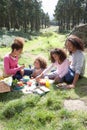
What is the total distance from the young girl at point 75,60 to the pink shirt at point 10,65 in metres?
1.56

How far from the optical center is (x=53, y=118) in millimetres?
5328

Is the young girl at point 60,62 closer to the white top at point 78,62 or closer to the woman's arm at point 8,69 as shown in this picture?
the white top at point 78,62

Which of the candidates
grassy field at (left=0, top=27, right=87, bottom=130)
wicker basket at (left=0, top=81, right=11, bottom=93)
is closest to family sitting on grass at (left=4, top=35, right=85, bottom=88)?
grassy field at (left=0, top=27, right=87, bottom=130)

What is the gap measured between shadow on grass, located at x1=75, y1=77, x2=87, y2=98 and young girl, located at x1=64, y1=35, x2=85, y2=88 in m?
0.19

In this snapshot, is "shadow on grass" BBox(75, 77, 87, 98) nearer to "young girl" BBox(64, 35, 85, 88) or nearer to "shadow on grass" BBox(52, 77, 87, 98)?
"shadow on grass" BBox(52, 77, 87, 98)

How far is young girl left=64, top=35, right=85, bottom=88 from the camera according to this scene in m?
7.80

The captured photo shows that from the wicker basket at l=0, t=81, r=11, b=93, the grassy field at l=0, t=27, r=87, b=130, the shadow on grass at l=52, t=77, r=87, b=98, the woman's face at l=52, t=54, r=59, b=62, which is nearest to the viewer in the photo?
the grassy field at l=0, t=27, r=87, b=130

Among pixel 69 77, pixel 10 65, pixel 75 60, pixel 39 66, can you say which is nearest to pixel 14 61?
pixel 10 65

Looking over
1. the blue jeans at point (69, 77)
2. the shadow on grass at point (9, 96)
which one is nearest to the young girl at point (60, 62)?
the blue jeans at point (69, 77)

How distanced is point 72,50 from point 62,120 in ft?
11.1

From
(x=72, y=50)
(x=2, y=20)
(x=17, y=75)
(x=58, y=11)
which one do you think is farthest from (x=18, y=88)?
(x=58, y=11)

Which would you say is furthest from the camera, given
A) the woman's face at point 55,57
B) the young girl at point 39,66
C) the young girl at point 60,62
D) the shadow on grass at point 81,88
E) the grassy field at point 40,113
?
the young girl at point 39,66

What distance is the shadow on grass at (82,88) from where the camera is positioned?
6.90 m

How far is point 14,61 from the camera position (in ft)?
26.4
